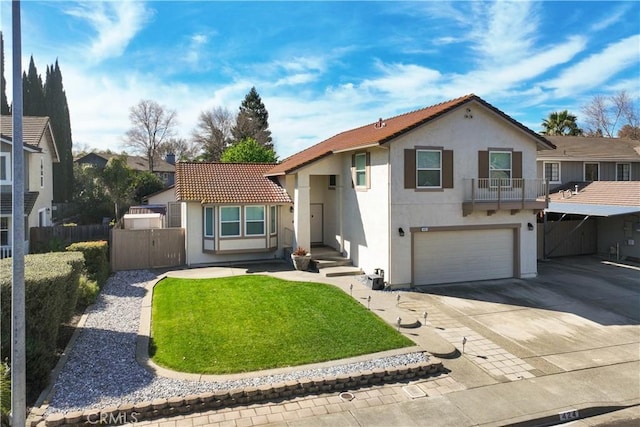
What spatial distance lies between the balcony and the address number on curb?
911cm

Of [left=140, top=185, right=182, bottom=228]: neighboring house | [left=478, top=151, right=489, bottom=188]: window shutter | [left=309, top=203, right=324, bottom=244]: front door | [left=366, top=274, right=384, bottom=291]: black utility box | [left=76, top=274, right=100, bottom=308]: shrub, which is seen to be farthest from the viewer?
[left=140, top=185, right=182, bottom=228]: neighboring house

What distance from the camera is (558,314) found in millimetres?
13109

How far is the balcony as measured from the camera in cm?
1622

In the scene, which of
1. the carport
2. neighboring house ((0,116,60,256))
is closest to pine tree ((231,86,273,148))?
neighboring house ((0,116,60,256))

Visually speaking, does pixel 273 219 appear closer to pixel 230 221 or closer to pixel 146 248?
pixel 230 221

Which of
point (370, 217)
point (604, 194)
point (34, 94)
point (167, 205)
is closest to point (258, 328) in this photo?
point (370, 217)

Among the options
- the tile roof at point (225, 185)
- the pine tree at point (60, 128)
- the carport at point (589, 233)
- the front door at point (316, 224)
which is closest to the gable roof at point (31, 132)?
the tile roof at point (225, 185)

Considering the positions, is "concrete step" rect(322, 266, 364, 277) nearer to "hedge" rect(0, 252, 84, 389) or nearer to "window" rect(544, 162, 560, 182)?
"hedge" rect(0, 252, 84, 389)

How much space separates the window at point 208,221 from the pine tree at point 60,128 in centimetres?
2959

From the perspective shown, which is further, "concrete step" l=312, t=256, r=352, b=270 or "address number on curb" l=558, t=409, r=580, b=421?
"concrete step" l=312, t=256, r=352, b=270

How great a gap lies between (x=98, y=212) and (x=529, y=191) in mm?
31205

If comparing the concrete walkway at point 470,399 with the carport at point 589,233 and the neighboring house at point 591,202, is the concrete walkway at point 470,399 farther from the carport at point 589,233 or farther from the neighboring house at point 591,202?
the carport at point 589,233

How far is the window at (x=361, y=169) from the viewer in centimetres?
1731

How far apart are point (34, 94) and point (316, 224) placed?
37.4 meters
